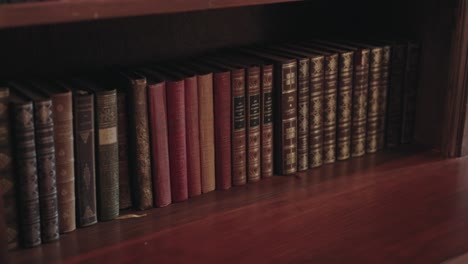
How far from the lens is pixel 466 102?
4.15ft

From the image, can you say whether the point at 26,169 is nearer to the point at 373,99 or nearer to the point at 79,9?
the point at 79,9

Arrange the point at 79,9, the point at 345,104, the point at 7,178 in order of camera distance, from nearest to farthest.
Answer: the point at 79,9 < the point at 7,178 < the point at 345,104

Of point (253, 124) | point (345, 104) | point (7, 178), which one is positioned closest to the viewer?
point (7, 178)

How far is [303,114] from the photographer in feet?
4.00

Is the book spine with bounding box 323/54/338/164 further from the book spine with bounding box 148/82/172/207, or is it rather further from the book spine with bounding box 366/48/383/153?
the book spine with bounding box 148/82/172/207

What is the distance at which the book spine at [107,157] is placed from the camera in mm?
1011

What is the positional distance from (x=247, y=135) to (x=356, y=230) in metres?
0.26

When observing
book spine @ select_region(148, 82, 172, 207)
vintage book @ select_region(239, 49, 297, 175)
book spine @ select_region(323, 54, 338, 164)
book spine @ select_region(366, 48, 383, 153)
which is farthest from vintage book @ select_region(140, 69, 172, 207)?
book spine @ select_region(366, 48, 383, 153)

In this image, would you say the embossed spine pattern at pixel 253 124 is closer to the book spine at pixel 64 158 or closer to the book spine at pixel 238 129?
the book spine at pixel 238 129

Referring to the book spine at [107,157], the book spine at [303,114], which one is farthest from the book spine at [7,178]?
the book spine at [303,114]

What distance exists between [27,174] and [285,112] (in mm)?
463

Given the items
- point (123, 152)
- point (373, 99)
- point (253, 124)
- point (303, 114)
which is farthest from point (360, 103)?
point (123, 152)

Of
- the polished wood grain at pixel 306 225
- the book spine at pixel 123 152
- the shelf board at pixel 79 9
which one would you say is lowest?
the polished wood grain at pixel 306 225

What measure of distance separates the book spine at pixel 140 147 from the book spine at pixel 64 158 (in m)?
0.11
